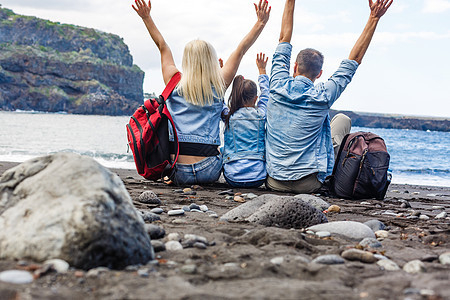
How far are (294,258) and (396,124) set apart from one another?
6121 centimetres

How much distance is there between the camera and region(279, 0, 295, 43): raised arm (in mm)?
5569

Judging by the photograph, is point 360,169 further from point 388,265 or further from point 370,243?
point 388,265

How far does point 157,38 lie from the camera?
19.7 feet

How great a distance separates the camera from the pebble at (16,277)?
1.84 m

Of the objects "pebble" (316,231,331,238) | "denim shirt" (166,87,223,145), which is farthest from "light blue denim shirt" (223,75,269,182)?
"pebble" (316,231,331,238)

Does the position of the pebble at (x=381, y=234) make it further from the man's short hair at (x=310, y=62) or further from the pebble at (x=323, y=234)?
the man's short hair at (x=310, y=62)

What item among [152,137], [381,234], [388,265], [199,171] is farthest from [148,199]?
[388,265]

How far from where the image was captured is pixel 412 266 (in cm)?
240

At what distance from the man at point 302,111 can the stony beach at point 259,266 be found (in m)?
1.66

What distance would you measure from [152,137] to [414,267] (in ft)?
12.0

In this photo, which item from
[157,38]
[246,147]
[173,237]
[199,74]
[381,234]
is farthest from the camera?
[157,38]

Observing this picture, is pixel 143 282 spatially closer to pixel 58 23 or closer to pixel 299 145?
pixel 299 145

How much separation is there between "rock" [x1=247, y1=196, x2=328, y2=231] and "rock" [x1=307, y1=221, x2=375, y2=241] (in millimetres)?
186

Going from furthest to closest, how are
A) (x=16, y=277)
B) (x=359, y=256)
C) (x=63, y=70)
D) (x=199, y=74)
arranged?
(x=63, y=70)
(x=199, y=74)
(x=359, y=256)
(x=16, y=277)
